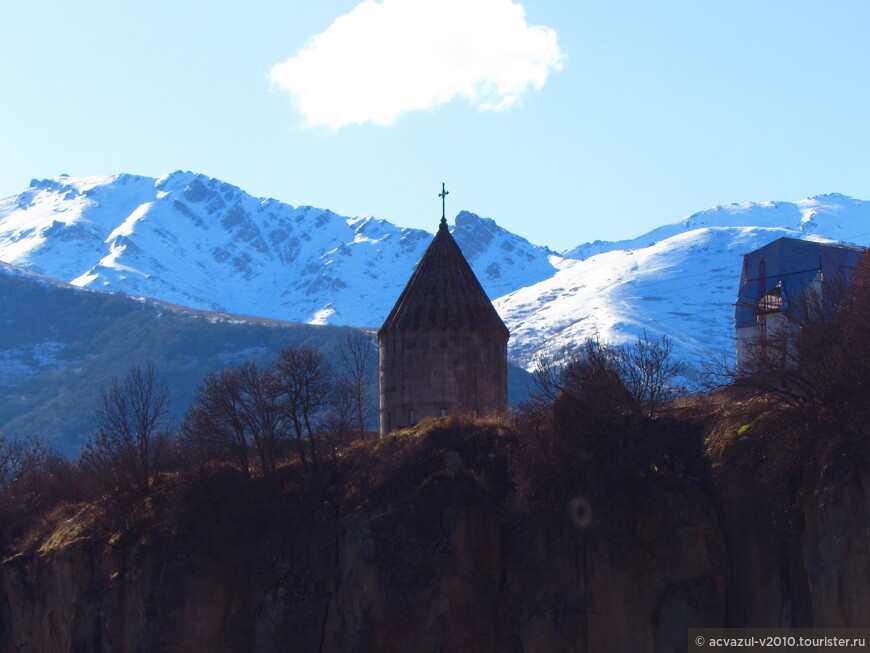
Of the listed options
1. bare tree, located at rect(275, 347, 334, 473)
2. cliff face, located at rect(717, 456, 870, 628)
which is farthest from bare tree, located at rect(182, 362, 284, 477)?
cliff face, located at rect(717, 456, 870, 628)

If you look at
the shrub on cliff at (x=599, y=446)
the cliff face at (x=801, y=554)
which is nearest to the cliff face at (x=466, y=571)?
the cliff face at (x=801, y=554)

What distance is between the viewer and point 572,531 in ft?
127

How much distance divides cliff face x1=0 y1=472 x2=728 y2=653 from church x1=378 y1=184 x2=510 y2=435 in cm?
716

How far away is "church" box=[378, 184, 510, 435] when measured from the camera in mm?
50219

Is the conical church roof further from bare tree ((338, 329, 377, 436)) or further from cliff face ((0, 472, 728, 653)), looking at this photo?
cliff face ((0, 472, 728, 653))

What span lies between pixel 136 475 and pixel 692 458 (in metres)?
21.0

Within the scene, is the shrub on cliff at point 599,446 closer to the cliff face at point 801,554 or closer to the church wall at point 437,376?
the cliff face at point 801,554

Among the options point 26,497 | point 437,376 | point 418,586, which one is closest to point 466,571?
point 418,586

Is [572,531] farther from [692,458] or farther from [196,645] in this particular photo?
[196,645]

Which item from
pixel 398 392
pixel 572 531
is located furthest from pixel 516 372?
pixel 572 531

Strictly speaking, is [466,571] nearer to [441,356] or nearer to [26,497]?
[441,356]

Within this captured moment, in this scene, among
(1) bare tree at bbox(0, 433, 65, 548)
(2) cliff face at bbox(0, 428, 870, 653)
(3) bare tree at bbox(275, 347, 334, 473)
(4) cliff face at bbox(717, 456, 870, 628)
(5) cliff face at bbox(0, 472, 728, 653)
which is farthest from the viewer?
(1) bare tree at bbox(0, 433, 65, 548)

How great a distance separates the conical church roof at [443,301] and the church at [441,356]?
4 centimetres

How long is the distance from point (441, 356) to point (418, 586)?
11.7m
